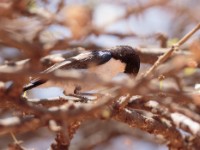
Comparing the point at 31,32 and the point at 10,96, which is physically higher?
the point at 31,32

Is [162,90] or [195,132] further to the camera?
[195,132]

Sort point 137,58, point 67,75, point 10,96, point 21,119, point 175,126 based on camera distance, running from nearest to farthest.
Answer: point 67,75 < point 21,119 < point 10,96 < point 175,126 < point 137,58

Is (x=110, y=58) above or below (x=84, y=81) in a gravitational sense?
above

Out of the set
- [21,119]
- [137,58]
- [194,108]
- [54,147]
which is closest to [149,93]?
[21,119]

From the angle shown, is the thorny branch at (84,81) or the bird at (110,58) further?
the bird at (110,58)

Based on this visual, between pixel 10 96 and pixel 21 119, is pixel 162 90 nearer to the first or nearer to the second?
pixel 21 119

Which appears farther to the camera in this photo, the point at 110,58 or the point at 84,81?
the point at 110,58

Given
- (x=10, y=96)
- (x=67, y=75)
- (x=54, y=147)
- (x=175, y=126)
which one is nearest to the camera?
(x=67, y=75)

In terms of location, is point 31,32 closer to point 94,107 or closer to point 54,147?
point 94,107

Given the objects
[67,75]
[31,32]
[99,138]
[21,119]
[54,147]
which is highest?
[31,32]

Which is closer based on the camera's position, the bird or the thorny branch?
the thorny branch

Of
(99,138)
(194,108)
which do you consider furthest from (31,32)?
(99,138)
